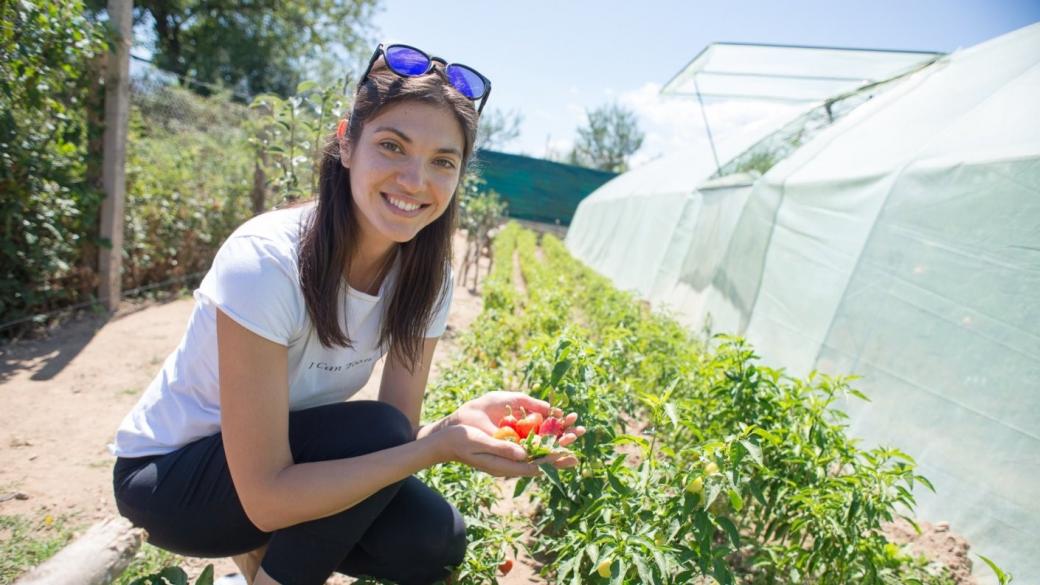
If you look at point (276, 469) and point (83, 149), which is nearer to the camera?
point (276, 469)

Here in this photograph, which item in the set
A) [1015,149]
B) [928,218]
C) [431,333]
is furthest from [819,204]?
[431,333]

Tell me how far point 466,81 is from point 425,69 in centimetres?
13

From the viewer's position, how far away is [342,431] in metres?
1.67

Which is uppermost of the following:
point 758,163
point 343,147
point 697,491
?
point 758,163

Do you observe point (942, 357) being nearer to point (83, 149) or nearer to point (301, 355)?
point (301, 355)

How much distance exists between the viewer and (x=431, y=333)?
194 centimetres

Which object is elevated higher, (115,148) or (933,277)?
(933,277)

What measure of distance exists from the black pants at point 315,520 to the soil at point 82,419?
66cm

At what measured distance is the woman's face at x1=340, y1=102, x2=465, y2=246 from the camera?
150 cm

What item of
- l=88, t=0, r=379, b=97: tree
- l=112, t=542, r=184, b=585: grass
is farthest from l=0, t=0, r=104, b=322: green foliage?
l=88, t=0, r=379, b=97: tree

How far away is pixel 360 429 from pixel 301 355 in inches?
10.7

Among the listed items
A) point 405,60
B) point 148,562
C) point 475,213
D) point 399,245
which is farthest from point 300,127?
point 475,213

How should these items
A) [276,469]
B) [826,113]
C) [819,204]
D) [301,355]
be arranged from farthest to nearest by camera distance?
[826,113] → [819,204] → [301,355] → [276,469]

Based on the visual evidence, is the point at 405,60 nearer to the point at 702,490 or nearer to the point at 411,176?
the point at 411,176
